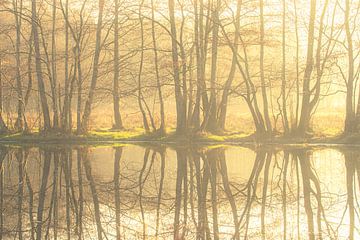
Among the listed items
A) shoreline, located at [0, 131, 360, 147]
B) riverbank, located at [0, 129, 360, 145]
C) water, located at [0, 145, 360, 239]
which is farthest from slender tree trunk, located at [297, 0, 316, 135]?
water, located at [0, 145, 360, 239]

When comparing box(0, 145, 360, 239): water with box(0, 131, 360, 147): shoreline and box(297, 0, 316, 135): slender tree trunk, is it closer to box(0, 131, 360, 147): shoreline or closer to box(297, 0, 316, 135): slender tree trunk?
box(0, 131, 360, 147): shoreline

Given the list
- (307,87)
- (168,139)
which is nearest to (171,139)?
(168,139)

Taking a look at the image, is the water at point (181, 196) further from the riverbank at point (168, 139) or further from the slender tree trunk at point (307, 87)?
the slender tree trunk at point (307, 87)

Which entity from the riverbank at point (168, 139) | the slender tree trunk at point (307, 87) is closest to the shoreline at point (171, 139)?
the riverbank at point (168, 139)

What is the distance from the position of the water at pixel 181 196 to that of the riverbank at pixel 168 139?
5473mm

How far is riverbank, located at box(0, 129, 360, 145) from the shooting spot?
2372 centimetres

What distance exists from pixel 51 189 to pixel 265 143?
14007 mm

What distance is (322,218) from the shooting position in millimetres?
8172

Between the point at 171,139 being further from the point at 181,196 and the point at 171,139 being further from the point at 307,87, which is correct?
the point at 181,196

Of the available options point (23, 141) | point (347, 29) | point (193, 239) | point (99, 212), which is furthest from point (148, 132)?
point (193, 239)

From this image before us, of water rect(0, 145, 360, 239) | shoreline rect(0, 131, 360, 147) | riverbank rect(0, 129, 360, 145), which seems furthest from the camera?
riverbank rect(0, 129, 360, 145)

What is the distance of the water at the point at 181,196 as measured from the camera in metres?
7.47

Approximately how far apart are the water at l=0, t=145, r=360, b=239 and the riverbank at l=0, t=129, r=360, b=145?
5473mm

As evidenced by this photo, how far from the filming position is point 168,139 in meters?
25.4
